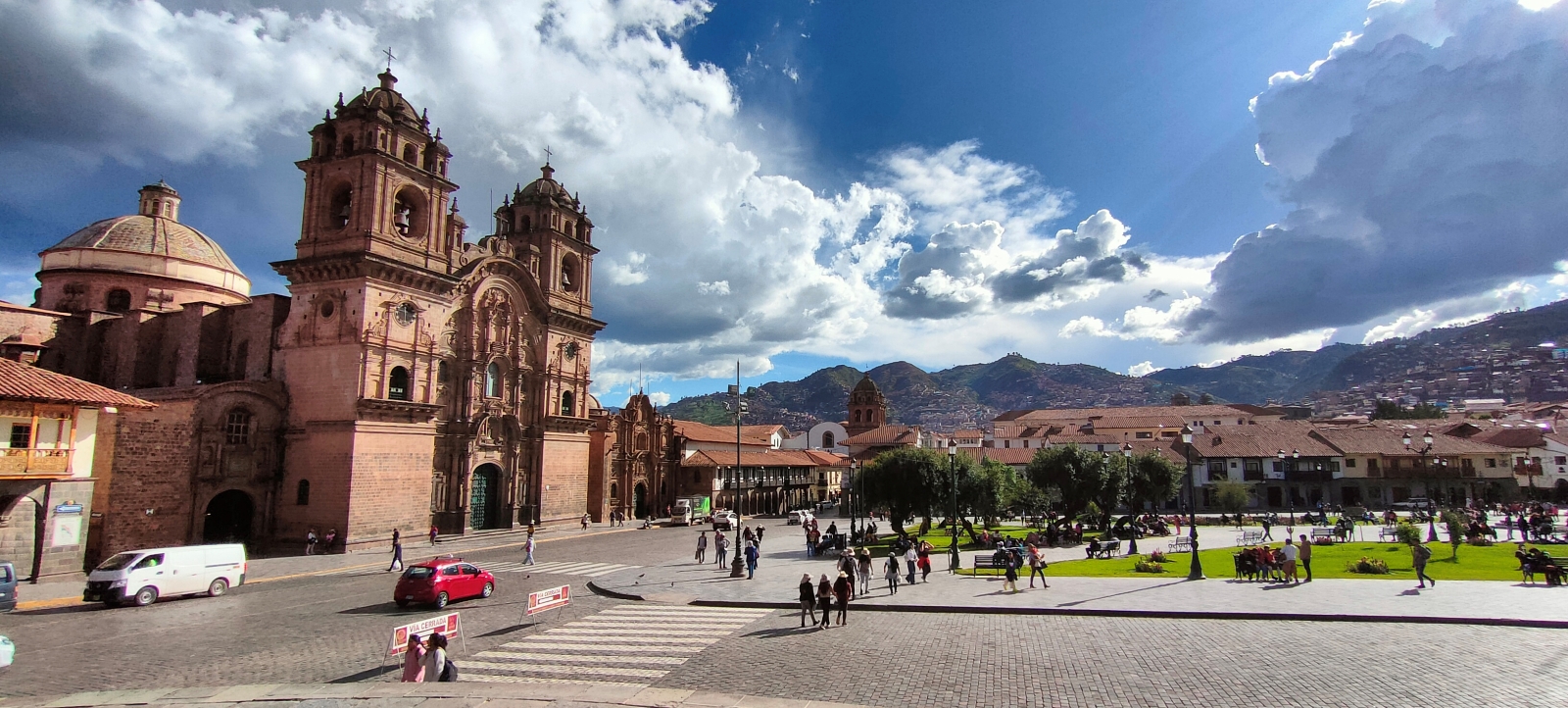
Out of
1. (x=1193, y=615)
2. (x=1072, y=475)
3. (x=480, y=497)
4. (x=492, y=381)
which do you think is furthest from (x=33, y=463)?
(x=1072, y=475)

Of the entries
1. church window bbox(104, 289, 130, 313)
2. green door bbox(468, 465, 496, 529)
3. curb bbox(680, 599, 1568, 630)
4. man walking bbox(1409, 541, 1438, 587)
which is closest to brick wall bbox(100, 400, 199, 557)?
green door bbox(468, 465, 496, 529)

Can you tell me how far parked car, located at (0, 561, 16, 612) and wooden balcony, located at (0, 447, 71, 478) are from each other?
15.8ft

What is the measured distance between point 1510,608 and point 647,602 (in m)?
19.4

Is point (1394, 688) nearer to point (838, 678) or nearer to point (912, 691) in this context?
point (912, 691)

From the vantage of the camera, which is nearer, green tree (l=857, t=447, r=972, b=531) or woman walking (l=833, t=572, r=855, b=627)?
woman walking (l=833, t=572, r=855, b=627)

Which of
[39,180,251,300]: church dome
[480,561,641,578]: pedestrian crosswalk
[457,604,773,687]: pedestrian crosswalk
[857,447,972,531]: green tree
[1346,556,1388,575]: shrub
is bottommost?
[480,561,641,578]: pedestrian crosswalk

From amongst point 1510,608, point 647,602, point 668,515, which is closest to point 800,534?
point 668,515

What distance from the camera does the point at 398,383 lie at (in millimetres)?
36094

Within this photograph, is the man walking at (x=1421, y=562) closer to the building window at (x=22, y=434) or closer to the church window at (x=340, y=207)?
the building window at (x=22, y=434)

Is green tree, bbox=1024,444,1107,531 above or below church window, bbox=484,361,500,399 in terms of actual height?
below

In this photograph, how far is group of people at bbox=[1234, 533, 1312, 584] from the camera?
66.6 feet

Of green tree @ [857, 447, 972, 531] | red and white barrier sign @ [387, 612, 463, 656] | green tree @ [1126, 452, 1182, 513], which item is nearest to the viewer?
red and white barrier sign @ [387, 612, 463, 656]

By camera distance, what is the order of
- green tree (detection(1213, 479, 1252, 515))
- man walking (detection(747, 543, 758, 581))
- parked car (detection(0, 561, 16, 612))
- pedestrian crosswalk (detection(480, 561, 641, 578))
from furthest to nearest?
1. green tree (detection(1213, 479, 1252, 515))
2. pedestrian crosswalk (detection(480, 561, 641, 578))
3. man walking (detection(747, 543, 758, 581))
4. parked car (detection(0, 561, 16, 612))

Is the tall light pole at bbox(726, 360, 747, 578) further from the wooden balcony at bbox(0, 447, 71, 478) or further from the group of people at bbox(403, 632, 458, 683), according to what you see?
the wooden balcony at bbox(0, 447, 71, 478)
